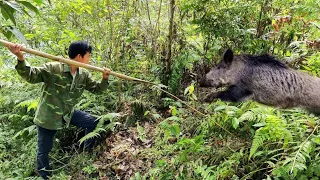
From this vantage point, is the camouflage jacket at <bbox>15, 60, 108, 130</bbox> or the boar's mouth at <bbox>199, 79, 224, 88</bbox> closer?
the boar's mouth at <bbox>199, 79, 224, 88</bbox>

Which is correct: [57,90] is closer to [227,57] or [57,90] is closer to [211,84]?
[211,84]

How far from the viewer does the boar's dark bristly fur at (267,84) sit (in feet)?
12.2

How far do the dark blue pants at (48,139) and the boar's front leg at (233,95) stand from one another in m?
2.04

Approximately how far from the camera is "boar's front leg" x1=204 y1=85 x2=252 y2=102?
3865mm

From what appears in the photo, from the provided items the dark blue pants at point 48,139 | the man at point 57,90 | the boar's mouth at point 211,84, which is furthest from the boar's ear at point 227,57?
the dark blue pants at point 48,139

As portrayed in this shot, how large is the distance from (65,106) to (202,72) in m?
2.24

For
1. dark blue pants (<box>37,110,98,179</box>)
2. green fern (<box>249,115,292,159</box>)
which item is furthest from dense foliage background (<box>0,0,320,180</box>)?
dark blue pants (<box>37,110,98,179</box>)

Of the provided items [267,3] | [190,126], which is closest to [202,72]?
[190,126]

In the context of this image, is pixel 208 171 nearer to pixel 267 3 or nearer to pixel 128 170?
pixel 128 170

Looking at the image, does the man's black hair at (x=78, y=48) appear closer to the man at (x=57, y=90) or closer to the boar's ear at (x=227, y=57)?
the man at (x=57, y=90)

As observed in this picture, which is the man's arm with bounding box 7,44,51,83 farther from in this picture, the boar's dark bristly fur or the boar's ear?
the boar's ear

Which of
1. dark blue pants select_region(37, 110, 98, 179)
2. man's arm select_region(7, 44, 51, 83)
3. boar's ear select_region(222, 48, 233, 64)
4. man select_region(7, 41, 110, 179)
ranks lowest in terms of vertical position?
dark blue pants select_region(37, 110, 98, 179)

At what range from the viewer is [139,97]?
5730 millimetres

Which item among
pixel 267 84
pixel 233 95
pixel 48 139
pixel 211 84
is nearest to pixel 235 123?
pixel 233 95
